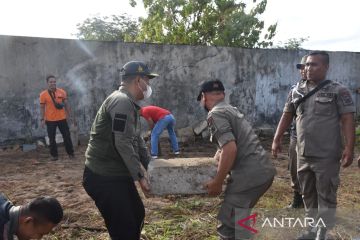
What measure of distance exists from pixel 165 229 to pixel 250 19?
46.4ft

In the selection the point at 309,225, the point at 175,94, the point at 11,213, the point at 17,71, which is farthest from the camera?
the point at 175,94

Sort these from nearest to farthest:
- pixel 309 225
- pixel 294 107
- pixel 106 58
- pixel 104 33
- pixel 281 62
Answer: pixel 309 225, pixel 294 107, pixel 106 58, pixel 281 62, pixel 104 33

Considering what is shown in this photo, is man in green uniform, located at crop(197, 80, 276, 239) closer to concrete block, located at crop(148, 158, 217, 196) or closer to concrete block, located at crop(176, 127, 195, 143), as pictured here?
concrete block, located at crop(148, 158, 217, 196)

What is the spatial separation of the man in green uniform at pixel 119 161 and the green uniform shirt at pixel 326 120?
5.38ft

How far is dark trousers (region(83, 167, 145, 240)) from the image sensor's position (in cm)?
270

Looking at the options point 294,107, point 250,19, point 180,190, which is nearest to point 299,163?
point 294,107

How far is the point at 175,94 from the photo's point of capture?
400 inches

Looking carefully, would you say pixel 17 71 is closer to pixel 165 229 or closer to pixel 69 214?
pixel 69 214

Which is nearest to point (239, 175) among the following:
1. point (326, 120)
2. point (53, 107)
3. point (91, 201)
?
point (326, 120)

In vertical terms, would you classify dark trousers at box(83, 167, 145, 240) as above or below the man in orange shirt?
below

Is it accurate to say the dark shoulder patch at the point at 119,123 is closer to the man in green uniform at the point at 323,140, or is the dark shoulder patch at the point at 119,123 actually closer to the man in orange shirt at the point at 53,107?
the man in green uniform at the point at 323,140

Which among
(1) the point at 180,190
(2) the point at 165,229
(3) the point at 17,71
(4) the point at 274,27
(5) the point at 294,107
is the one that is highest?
(4) the point at 274,27

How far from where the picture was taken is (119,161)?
9.09 ft

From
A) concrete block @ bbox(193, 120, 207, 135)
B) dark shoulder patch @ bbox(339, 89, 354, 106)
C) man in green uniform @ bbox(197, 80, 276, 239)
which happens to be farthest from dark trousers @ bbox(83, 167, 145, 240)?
concrete block @ bbox(193, 120, 207, 135)
